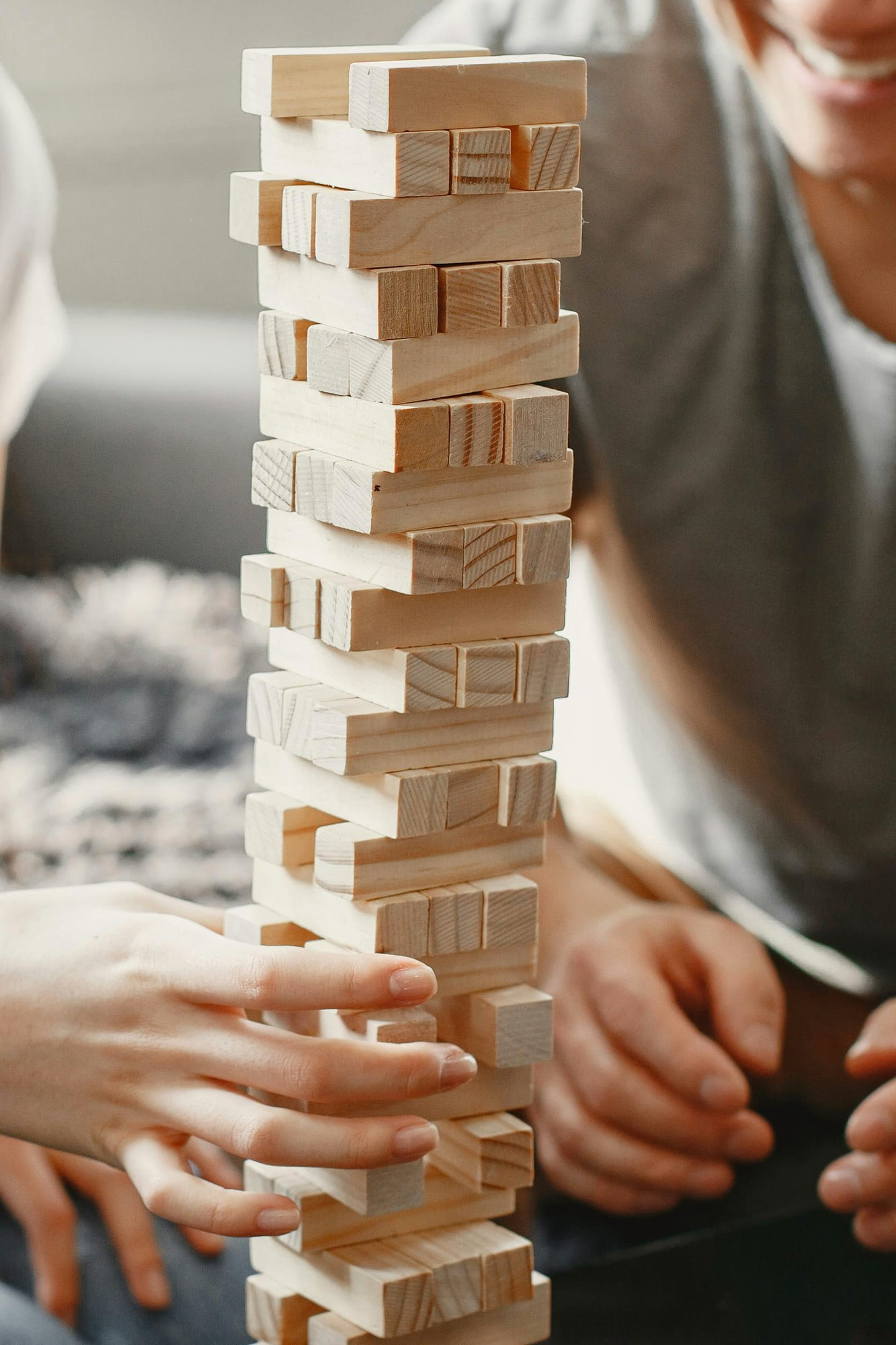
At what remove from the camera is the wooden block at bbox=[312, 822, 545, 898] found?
0.57 metres

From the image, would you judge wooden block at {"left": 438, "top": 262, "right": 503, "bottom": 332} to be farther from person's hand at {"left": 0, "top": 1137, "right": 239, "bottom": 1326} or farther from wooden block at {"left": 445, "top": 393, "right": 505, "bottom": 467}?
person's hand at {"left": 0, "top": 1137, "right": 239, "bottom": 1326}

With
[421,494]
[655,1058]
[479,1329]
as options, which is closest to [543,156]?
[421,494]

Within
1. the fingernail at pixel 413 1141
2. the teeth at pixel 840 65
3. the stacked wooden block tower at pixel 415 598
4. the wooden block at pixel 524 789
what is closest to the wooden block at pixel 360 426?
the stacked wooden block tower at pixel 415 598

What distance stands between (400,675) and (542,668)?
0.06 m

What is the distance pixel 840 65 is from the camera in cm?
83

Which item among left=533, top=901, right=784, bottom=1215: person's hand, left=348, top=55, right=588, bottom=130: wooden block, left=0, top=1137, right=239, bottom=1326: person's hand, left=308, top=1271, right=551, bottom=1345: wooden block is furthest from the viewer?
left=533, top=901, right=784, bottom=1215: person's hand

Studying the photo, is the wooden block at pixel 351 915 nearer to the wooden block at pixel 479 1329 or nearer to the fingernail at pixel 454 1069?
the fingernail at pixel 454 1069

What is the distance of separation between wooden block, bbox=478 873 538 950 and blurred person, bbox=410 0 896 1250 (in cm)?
34

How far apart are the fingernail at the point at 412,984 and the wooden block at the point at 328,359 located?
0.69ft

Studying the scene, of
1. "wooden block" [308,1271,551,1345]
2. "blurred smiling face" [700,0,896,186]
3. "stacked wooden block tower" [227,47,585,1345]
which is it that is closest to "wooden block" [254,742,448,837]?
"stacked wooden block tower" [227,47,585,1345]

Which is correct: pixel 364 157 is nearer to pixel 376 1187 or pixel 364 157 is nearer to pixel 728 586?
pixel 376 1187

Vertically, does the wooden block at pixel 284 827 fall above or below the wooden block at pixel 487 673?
below

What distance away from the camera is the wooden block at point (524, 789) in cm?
58

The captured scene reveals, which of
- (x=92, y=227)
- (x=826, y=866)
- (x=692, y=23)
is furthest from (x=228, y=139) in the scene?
(x=826, y=866)
